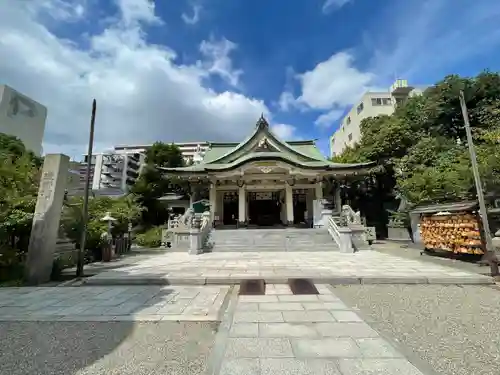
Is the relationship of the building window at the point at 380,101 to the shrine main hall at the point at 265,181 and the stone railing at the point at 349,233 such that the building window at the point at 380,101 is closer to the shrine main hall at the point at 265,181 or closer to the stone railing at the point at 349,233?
the shrine main hall at the point at 265,181

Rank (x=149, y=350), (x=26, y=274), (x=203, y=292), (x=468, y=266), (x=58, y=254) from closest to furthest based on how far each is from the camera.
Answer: (x=149, y=350)
(x=203, y=292)
(x=26, y=274)
(x=468, y=266)
(x=58, y=254)

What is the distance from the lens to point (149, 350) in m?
3.16

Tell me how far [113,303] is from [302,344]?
157 inches

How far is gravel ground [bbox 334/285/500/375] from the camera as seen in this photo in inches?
112

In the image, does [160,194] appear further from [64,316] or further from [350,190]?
[64,316]

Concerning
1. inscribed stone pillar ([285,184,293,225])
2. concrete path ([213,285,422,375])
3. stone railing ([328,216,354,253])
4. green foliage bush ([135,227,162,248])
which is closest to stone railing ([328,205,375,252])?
stone railing ([328,216,354,253])

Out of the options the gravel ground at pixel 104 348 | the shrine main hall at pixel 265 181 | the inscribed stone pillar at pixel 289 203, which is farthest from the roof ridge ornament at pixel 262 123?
the gravel ground at pixel 104 348

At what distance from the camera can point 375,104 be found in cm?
4072

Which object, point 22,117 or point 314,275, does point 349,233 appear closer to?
point 314,275

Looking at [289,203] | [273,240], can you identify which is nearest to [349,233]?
[273,240]

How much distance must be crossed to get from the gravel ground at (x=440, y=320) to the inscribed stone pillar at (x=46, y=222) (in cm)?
786

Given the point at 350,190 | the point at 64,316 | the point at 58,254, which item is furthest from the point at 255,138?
the point at 64,316

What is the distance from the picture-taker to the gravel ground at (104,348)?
2770mm

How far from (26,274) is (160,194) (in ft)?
68.7
